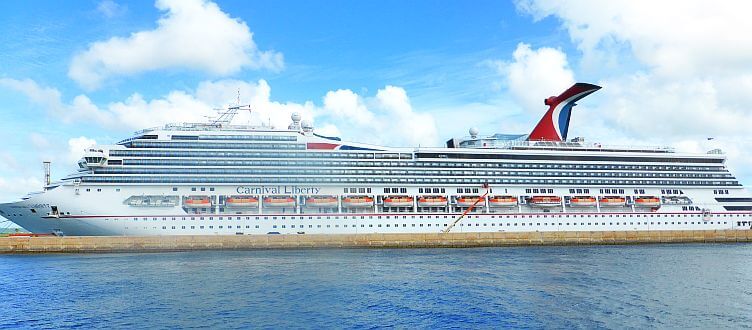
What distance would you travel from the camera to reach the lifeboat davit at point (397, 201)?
53.2 meters

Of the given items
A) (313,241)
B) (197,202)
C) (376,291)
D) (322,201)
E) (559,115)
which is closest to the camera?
(376,291)

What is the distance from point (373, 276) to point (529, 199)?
28.6 metres

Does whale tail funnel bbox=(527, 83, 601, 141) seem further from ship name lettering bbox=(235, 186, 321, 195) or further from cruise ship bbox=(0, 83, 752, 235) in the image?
ship name lettering bbox=(235, 186, 321, 195)

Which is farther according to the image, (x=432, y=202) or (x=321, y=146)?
(x=321, y=146)

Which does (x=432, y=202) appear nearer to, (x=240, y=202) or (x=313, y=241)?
(x=313, y=241)

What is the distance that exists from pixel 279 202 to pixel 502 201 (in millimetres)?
21389

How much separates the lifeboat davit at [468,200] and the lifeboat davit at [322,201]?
12121mm

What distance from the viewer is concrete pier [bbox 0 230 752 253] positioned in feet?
153

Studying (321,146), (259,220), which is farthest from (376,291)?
(321,146)

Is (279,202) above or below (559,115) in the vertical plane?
below

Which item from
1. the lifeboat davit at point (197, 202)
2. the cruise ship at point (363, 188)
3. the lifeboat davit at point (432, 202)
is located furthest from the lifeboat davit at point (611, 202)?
the lifeboat davit at point (197, 202)

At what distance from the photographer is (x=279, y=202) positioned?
1996 inches

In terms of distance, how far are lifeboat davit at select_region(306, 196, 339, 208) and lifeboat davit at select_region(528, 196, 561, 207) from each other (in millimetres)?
19496

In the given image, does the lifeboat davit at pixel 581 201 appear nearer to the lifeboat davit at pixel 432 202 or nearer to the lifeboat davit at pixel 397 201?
the lifeboat davit at pixel 432 202
